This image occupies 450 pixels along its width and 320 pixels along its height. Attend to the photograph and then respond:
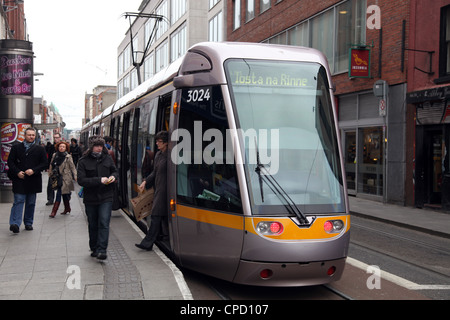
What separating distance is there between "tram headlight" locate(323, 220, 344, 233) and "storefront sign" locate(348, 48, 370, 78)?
1174cm

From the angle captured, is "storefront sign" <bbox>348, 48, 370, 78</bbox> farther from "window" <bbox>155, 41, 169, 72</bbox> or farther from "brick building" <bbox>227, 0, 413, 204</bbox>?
"window" <bbox>155, 41, 169, 72</bbox>

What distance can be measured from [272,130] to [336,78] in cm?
1356

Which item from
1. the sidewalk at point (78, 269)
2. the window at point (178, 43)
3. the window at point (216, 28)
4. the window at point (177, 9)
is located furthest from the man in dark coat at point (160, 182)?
the window at point (177, 9)

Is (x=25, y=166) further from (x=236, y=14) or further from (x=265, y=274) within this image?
(x=236, y=14)

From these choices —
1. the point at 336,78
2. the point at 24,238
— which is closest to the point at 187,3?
the point at 336,78

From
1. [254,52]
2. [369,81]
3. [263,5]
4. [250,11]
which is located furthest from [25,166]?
[250,11]

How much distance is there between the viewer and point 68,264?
6301mm

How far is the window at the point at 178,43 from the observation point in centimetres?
3856

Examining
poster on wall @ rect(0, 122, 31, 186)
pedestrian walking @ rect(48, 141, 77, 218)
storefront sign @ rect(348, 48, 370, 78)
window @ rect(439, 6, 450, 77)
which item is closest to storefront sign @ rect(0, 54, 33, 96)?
poster on wall @ rect(0, 122, 31, 186)

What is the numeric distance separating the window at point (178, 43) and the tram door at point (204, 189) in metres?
32.8

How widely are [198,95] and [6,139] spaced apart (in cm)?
898

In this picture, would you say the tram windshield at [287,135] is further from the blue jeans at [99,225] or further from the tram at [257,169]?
the blue jeans at [99,225]

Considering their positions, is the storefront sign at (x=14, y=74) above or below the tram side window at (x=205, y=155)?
above

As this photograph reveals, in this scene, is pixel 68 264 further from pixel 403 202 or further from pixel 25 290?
pixel 403 202
